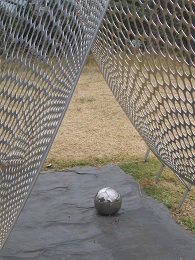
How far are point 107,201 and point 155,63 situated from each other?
1385 millimetres

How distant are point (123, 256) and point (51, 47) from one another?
1531mm

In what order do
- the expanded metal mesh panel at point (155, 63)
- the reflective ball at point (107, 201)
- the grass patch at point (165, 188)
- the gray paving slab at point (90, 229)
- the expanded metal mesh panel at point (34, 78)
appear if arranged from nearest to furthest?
the expanded metal mesh panel at point (34, 78)
the expanded metal mesh panel at point (155, 63)
the gray paving slab at point (90, 229)
the reflective ball at point (107, 201)
the grass patch at point (165, 188)

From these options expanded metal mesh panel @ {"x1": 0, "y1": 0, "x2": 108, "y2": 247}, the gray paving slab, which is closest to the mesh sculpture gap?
expanded metal mesh panel @ {"x1": 0, "y1": 0, "x2": 108, "y2": 247}

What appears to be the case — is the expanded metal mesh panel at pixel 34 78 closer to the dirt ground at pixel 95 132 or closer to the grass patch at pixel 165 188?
the grass patch at pixel 165 188

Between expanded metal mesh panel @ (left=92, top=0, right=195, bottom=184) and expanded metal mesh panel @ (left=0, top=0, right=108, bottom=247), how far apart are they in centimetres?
30

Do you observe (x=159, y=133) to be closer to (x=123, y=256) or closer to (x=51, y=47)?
(x=123, y=256)

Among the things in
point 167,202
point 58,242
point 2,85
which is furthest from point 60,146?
point 2,85

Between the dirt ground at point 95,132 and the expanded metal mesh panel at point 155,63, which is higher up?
the expanded metal mesh panel at point 155,63

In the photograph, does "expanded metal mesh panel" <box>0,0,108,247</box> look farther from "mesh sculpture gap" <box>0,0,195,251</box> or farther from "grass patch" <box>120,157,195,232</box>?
"grass patch" <box>120,157,195,232</box>

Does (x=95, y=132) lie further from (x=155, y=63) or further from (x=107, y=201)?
(x=155, y=63)

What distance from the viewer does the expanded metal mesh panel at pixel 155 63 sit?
2.01m

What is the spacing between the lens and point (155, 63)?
2240mm

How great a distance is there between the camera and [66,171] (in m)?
4.40

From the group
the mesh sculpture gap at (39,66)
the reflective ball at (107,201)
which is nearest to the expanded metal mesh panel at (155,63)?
the mesh sculpture gap at (39,66)
